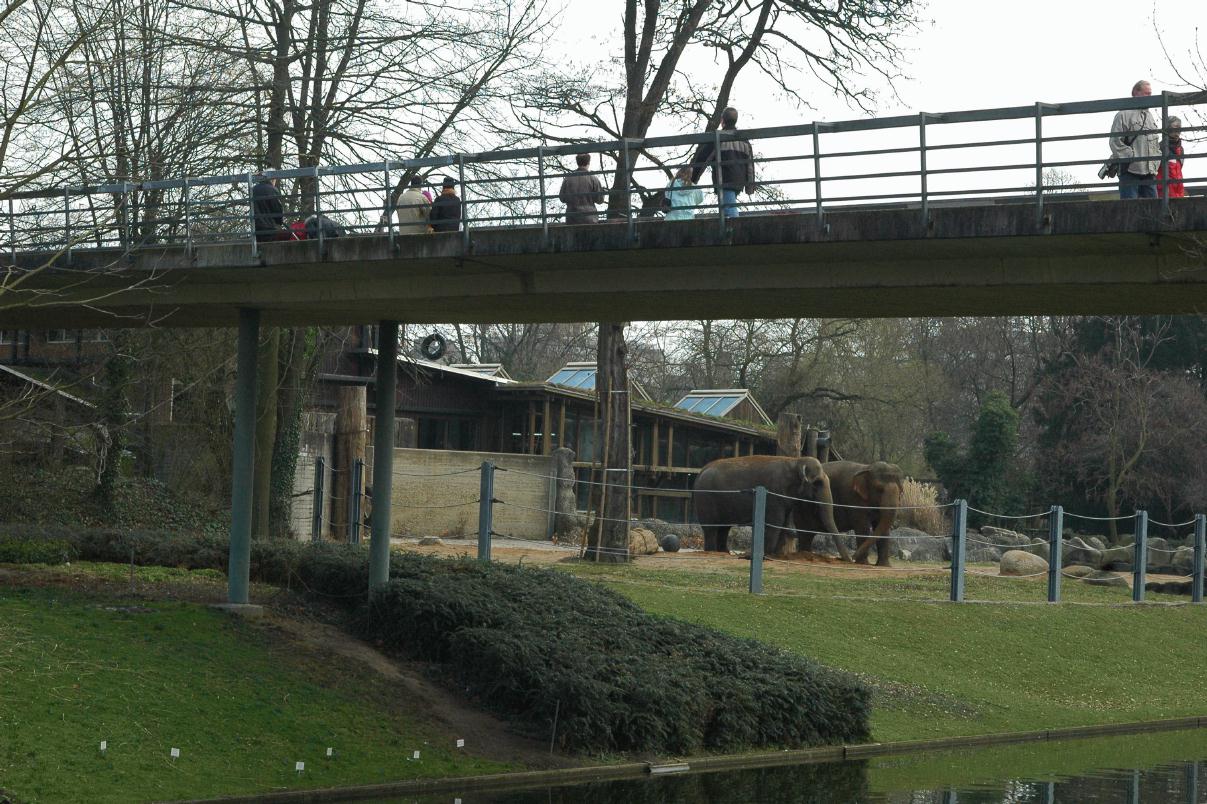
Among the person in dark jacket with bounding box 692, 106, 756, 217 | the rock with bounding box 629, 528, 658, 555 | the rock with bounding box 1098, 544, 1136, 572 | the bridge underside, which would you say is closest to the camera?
the bridge underside

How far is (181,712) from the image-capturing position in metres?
13.8

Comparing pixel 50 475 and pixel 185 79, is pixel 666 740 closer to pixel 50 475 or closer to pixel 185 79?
pixel 185 79

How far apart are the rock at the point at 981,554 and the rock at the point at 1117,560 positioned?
8.72ft

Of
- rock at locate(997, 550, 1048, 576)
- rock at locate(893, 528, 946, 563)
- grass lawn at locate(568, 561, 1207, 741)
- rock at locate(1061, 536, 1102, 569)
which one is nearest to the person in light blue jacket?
grass lawn at locate(568, 561, 1207, 741)

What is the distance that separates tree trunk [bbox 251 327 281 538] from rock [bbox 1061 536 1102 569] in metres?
20.9

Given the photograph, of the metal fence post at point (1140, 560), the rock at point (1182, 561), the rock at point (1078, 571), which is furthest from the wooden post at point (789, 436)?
the rock at point (1182, 561)

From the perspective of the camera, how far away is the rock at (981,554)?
38.7 meters

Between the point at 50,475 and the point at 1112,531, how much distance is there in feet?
117

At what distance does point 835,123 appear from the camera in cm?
1407

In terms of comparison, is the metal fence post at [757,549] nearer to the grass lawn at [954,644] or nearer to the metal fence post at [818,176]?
the grass lawn at [954,644]

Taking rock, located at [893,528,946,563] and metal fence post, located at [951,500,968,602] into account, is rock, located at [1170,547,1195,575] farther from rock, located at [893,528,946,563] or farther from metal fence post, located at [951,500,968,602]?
metal fence post, located at [951,500,968,602]

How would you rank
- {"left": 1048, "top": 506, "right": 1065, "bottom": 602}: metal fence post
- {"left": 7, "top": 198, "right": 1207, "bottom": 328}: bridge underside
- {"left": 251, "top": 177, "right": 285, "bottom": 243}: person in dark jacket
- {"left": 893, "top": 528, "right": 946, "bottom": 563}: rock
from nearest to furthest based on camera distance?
{"left": 7, "top": 198, "right": 1207, "bottom": 328}: bridge underside
{"left": 251, "top": 177, "right": 285, "bottom": 243}: person in dark jacket
{"left": 1048, "top": 506, "right": 1065, "bottom": 602}: metal fence post
{"left": 893, "top": 528, "right": 946, "bottom": 563}: rock

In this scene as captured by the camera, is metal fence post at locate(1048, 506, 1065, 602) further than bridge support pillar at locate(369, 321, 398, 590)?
Yes

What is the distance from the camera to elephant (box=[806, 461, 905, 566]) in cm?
3175
